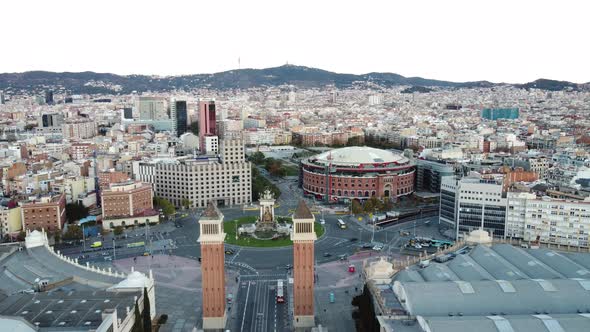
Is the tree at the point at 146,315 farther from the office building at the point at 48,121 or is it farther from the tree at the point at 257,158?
the office building at the point at 48,121

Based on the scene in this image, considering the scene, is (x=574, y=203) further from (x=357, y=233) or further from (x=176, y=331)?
(x=176, y=331)

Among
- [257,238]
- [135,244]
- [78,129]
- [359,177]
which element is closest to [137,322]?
[135,244]

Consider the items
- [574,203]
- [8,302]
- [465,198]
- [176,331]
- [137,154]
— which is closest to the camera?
[8,302]

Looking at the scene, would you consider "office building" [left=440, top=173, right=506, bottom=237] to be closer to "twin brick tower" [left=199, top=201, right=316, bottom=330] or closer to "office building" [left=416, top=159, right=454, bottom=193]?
"office building" [left=416, top=159, right=454, bottom=193]

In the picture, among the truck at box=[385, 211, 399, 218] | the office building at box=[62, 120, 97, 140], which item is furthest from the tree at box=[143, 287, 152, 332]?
the office building at box=[62, 120, 97, 140]

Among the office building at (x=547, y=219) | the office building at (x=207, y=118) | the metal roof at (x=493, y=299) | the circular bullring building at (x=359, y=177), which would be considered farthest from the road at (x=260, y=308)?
the office building at (x=207, y=118)

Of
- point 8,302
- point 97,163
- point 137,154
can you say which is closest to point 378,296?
point 8,302

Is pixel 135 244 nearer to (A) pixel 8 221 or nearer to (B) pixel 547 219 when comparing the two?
(A) pixel 8 221

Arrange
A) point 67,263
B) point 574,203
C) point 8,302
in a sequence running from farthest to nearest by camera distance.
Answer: point 574,203 → point 67,263 → point 8,302
